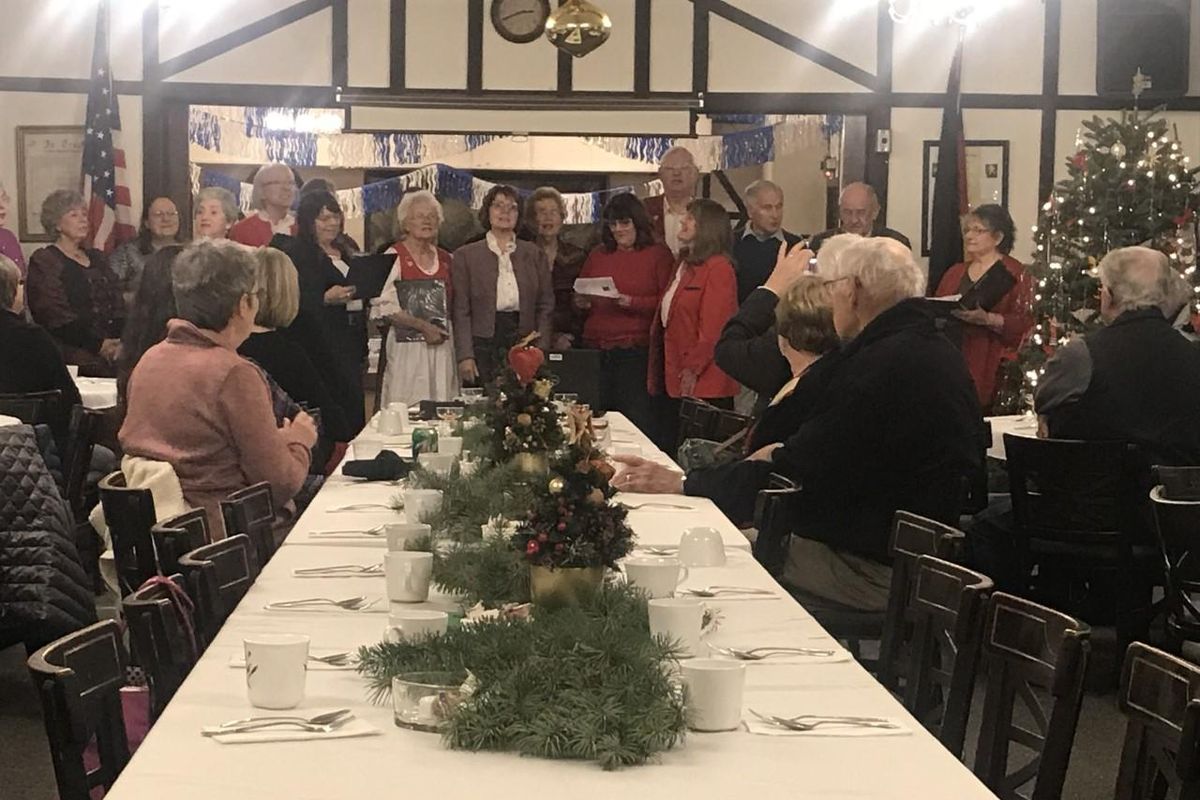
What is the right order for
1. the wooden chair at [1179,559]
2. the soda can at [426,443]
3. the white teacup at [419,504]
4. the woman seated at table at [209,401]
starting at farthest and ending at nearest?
the soda can at [426,443] → the woman seated at table at [209,401] → the wooden chair at [1179,559] → the white teacup at [419,504]

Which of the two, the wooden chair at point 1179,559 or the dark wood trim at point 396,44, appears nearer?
the wooden chair at point 1179,559

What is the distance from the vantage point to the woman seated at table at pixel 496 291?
9.56 meters

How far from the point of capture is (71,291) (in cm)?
1005

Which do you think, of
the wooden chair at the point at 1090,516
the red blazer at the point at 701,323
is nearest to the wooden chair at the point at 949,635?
the wooden chair at the point at 1090,516

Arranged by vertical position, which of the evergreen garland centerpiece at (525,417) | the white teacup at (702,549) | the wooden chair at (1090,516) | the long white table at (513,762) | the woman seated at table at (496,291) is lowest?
the wooden chair at (1090,516)

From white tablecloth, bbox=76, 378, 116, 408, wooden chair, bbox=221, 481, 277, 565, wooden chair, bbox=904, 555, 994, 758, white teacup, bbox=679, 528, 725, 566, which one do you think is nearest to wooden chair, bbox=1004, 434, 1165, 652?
wooden chair, bbox=904, 555, 994, 758

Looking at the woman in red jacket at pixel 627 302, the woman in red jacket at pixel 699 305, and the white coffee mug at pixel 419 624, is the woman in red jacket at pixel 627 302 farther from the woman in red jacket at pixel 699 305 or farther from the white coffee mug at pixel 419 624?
the white coffee mug at pixel 419 624

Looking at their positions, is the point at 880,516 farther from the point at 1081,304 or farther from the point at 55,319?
the point at 55,319

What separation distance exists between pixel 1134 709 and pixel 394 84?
386 inches

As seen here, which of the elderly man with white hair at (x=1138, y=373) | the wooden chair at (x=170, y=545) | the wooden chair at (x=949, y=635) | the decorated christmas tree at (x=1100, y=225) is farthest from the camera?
the decorated christmas tree at (x=1100, y=225)

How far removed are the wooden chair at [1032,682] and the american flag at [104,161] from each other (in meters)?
9.07

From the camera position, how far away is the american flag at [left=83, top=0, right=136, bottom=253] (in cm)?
1102

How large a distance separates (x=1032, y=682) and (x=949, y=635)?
0.59 meters

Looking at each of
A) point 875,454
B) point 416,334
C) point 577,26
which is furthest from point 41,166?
point 875,454
